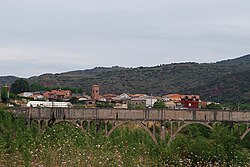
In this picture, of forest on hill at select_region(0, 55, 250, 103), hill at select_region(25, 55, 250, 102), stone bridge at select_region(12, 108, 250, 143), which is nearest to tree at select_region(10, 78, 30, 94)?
forest on hill at select_region(0, 55, 250, 103)

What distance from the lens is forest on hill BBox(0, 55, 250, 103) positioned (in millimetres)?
110375

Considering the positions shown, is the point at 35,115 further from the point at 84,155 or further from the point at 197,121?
the point at 84,155

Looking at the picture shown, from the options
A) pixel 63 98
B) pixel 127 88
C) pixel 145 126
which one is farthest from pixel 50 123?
pixel 127 88

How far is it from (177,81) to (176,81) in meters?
0.54

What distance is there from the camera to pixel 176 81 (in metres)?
137

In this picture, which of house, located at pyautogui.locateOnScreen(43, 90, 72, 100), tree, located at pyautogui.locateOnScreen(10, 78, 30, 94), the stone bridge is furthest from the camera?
tree, located at pyautogui.locateOnScreen(10, 78, 30, 94)

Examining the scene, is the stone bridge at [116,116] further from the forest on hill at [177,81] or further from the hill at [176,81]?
the hill at [176,81]

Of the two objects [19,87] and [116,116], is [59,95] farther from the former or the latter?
[116,116]

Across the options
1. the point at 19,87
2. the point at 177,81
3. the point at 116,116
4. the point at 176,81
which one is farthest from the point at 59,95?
the point at 116,116

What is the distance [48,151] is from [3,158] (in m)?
0.73

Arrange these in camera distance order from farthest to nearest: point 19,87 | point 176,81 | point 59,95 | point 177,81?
point 176,81 → point 177,81 → point 19,87 → point 59,95

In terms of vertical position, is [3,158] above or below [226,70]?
below

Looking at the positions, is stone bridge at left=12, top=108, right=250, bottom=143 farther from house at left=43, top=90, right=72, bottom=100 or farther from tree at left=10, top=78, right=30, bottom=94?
tree at left=10, top=78, right=30, bottom=94

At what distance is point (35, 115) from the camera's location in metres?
36.2
